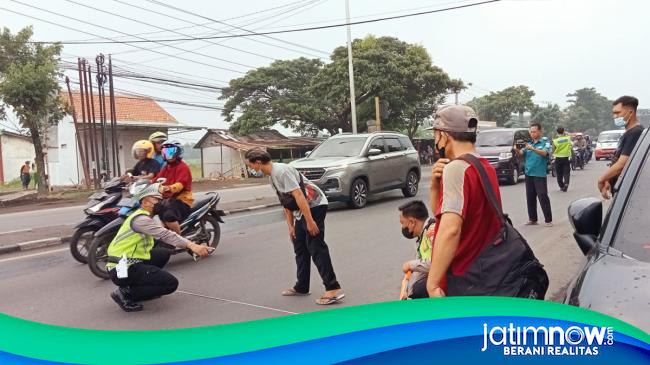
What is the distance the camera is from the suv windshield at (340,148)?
12422mm

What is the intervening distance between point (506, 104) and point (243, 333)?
2224 inches

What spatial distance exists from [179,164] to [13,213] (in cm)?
1063

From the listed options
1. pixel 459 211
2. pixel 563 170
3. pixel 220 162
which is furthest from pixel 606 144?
pixel 459 211

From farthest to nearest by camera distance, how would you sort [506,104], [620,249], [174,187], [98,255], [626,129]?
[506,104] < [174,187] < [98,255] < [626,129] < [620,249]

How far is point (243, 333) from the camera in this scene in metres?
1.25

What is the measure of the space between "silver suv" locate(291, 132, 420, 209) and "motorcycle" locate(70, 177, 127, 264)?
5165 mm

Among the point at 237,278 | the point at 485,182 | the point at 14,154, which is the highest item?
the point at 14,154

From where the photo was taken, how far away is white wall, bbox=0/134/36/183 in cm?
3284

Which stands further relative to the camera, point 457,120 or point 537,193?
point 537,193

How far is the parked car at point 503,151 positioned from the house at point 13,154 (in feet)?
90.4

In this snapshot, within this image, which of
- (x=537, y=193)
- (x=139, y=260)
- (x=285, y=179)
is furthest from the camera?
(x=537, y=193)

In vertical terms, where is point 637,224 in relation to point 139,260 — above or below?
above

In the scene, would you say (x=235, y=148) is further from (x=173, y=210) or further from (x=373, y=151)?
(x=173, y=210)

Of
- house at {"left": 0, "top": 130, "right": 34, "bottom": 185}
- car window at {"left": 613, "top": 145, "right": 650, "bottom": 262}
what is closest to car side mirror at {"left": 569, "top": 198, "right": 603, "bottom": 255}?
car window at {"left": 613, "top": 145, "right": 650, "bottom": 262}
